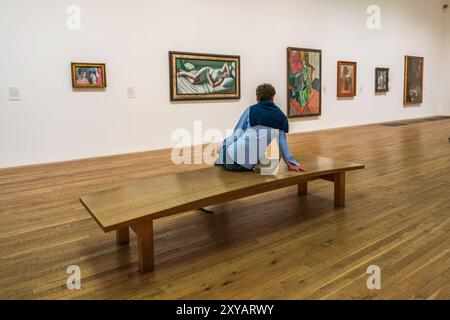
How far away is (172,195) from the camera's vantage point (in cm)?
261

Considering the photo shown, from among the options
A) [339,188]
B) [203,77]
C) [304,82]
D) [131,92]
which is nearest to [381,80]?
[304,82]

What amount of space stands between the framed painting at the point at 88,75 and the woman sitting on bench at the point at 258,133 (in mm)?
4277

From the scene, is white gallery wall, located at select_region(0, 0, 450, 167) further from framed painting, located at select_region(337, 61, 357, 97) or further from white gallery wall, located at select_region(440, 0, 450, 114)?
white gallery wall, located at select_region(440, 0, 450, 114)

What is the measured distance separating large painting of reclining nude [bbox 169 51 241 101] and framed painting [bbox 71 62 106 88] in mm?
1418

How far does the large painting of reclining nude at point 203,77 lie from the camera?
7.57 meters

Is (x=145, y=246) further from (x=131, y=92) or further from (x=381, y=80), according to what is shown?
(x=381, y=80)

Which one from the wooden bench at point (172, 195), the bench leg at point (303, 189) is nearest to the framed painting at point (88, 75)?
the wooden bench at point (172, 195)

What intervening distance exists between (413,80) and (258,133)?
12396 millimetres

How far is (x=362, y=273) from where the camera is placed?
2268mm

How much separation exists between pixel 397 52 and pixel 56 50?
1100cm

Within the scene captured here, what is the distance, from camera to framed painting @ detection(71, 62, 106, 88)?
6.43 meters

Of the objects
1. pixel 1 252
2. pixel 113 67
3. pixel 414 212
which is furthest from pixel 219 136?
pixel 1 252

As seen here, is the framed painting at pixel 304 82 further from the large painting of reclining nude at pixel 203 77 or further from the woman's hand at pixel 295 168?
the woman's hand at pixel 295 168

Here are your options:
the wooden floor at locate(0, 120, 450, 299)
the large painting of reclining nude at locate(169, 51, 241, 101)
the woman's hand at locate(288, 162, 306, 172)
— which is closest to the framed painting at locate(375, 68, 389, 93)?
the large painting of reclining nude at locate(169, 51, 241, 101)
